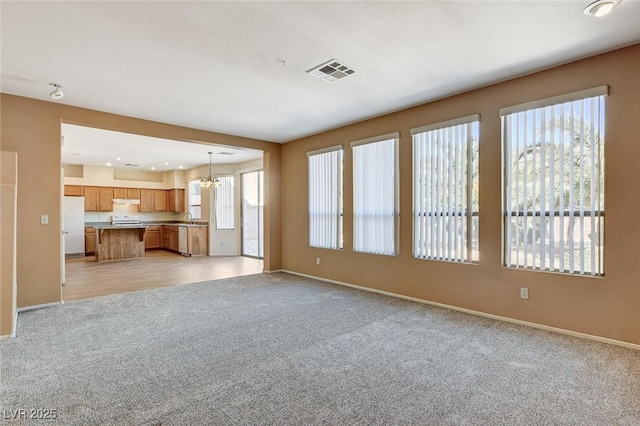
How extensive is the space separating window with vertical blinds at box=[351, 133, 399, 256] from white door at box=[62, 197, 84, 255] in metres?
8.52

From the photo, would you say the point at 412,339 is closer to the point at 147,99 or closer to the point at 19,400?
the point at 19,400

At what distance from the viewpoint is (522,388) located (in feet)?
7.56

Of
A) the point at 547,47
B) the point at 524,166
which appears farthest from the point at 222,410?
the point at 547,47

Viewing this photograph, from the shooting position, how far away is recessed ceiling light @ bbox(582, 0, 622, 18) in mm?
2309

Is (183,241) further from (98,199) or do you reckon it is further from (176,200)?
(98,199)

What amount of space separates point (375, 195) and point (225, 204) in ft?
20.1

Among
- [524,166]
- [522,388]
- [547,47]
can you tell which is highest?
[547,47]

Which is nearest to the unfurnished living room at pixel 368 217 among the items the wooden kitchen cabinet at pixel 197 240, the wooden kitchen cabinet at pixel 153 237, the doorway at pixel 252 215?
the doorway at pixel 252 215

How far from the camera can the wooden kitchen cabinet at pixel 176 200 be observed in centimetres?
1118

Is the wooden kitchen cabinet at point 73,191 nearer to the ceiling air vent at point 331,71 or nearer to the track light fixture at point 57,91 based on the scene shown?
the track light fixture at point 57,91

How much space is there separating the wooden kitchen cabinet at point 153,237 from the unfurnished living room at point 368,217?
222 inches

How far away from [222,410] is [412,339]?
1.90m

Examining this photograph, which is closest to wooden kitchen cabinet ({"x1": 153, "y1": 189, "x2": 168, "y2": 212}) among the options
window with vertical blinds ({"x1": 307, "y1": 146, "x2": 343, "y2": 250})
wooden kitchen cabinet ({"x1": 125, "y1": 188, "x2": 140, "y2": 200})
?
wooden kitchen cabinet ({"x1": 125, "y1": 188, "x2": 140, "y2": 200})

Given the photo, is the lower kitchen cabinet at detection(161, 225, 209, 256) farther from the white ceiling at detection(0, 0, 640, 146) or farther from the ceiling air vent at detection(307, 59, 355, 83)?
the ceiling air vent at detection(307, 59, 355, 83)
